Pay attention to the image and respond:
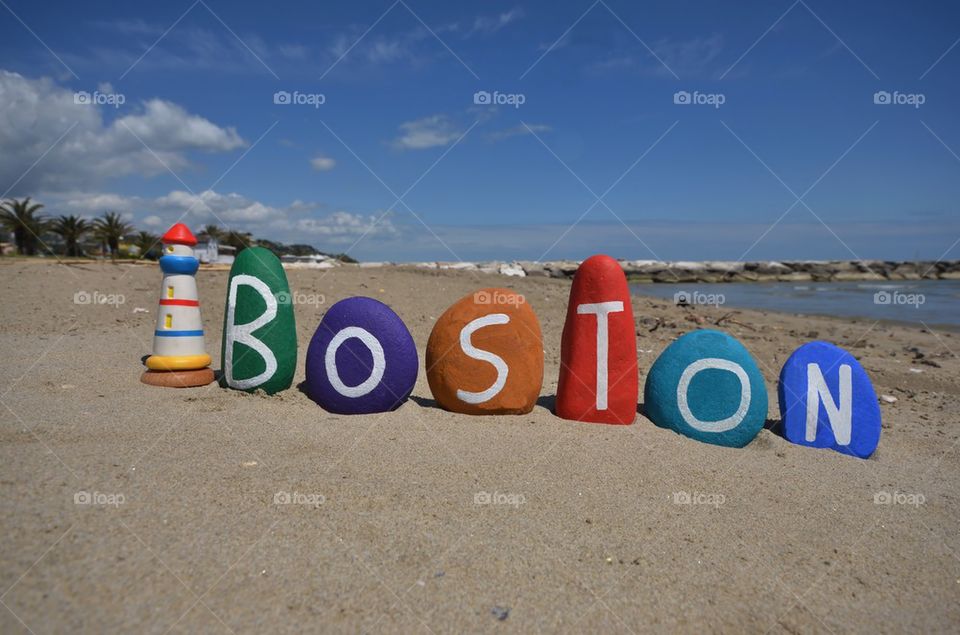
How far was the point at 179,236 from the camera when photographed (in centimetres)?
621

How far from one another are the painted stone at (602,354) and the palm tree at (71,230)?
31974mm

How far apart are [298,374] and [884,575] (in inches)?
234

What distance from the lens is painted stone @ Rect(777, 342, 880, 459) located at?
17.9 ft

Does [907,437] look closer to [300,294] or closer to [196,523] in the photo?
[196,523]

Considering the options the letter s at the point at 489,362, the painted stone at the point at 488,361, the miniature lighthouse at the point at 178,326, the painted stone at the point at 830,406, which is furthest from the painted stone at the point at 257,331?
the painted stone at the point at 830,406

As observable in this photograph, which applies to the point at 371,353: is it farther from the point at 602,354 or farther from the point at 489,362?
the point at 602,354

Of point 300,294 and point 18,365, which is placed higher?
point 300,294

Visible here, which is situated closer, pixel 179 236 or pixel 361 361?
pixel 361 361

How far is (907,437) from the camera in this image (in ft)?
20.2

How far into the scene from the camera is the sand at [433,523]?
2615 mm

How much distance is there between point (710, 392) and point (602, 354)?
1.01 metres

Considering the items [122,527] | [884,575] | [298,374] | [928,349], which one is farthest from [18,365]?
[928,349]

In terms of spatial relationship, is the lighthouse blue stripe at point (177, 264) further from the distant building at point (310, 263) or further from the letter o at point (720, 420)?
the distant building at point (310, 263)

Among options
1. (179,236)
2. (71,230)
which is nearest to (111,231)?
(71,230)
